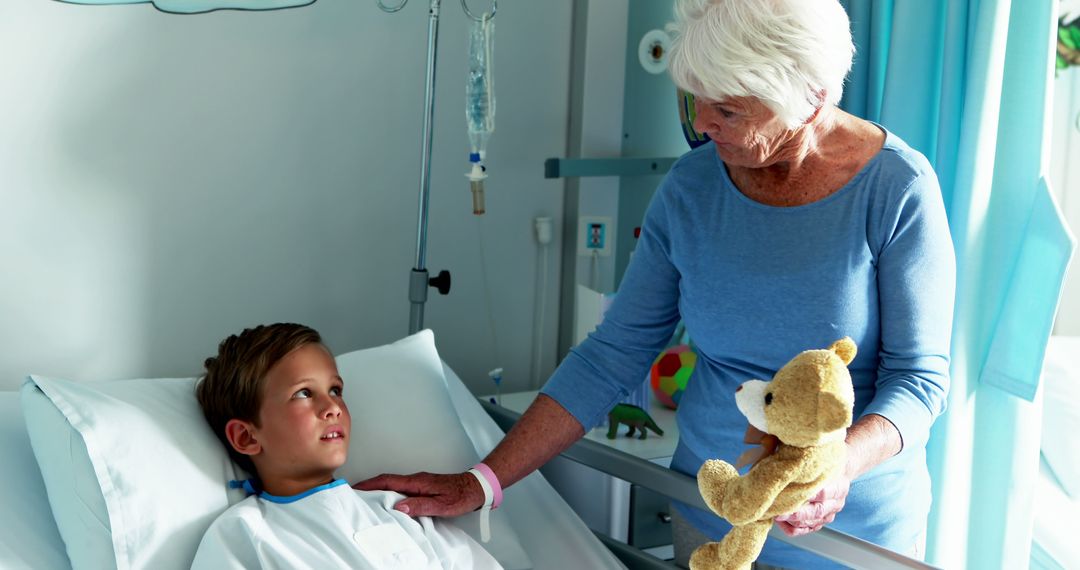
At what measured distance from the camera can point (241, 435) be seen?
57.9 inches

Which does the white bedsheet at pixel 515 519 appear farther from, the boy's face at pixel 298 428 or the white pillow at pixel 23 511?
the boy's face at pixel 298 428

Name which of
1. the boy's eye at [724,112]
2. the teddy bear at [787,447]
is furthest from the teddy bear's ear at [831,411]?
the boy's eye at [724,112]

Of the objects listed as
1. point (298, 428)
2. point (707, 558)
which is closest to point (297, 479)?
point (298, 428)

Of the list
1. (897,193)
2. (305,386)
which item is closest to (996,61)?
(897,193)

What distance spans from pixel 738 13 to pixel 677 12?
0.39ft

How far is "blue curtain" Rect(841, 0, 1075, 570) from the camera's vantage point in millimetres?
1602

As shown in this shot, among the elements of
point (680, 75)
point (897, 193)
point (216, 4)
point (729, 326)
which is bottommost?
point (729, 326)

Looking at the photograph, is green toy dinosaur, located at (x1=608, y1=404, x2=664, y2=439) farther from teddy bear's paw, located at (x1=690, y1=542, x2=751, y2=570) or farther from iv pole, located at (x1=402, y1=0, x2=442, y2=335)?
teddy bear's paw, located at (x1=690, y1=542, x2=751, y2=570)

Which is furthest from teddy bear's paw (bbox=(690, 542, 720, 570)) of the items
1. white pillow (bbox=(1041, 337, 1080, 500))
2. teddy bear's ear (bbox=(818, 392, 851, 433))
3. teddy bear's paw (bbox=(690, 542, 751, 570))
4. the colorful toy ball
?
white pillow (bbox=(1041, 337, 1080, 500))

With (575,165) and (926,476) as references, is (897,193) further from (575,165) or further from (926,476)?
(575,165)

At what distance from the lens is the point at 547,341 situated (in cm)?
259

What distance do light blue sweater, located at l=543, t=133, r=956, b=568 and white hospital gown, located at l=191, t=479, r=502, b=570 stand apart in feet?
0.91

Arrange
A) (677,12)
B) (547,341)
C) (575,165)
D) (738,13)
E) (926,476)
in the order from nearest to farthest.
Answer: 1. (738,13)
2. (677,12)
3. (926,476)
4. (575,165)
5. (547,341)

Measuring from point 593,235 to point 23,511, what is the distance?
4.73ft
